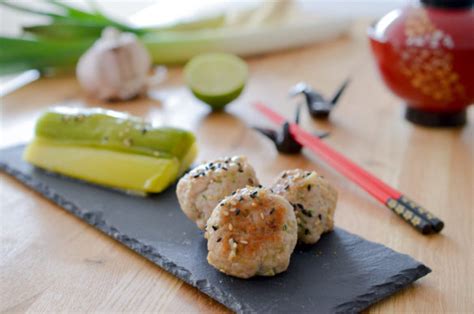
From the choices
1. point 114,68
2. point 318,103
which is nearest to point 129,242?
point 318,103

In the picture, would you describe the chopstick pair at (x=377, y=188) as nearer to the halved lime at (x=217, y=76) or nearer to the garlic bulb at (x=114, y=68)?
the halved lime at (x=217, y=76)

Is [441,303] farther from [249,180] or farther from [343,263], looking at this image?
[249,180]

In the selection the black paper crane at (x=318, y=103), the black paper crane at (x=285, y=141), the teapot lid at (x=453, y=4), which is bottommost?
the black paper crane at (x=318, y=103)

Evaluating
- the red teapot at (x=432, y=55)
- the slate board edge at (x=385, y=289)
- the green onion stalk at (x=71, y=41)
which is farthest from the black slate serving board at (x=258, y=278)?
the green onion stalk at (x=71, y=41)

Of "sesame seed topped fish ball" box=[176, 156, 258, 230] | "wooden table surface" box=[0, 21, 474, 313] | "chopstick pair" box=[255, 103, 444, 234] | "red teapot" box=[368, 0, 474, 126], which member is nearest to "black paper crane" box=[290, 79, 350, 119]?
"wooden table surface" box=[0, 21, 474, 313]

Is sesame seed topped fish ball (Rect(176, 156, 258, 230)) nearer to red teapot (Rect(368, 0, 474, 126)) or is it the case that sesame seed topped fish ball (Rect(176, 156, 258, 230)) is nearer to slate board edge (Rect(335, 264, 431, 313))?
slate board edge (Rect(335, 264, 431, 313))

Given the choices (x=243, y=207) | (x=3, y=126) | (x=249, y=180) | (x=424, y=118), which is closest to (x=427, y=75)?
(x=424, y=118)
